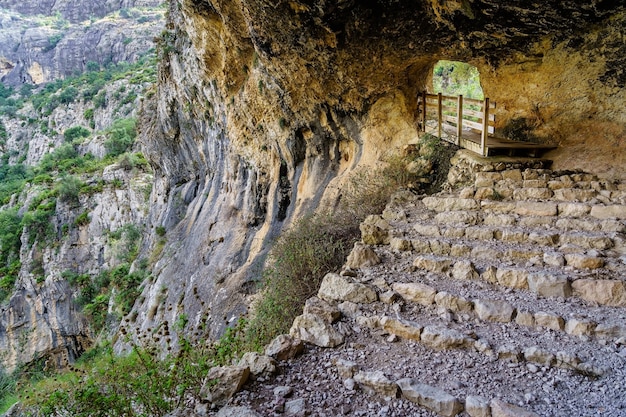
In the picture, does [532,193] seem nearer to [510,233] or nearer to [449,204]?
[449,204]

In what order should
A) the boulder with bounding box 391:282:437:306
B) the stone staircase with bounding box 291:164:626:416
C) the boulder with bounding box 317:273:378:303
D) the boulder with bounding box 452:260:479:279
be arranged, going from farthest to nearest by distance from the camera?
the boulder with bounding box 452:260:479:279 < the boulder with bounding box 317:273:378:303 < the boulder with bounding box 391:282:437:306 < the stone staircase with bounding box 291:164:626:416

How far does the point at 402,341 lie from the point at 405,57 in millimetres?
5777

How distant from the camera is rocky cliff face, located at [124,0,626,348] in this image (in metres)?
5.81

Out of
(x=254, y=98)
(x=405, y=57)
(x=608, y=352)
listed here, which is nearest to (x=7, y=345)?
(x=254, y=98)

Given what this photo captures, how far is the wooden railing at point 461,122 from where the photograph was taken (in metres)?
6.40

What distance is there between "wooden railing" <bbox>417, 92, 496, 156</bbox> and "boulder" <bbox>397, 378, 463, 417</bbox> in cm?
483

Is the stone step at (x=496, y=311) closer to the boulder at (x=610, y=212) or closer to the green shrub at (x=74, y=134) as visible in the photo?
the boulder at (x=610, y=212)

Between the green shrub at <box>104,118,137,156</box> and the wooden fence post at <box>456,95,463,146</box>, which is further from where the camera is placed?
the green shrub at <box>104,118,137,156</box>

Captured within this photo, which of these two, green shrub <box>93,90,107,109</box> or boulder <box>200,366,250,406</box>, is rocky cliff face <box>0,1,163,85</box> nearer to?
green shrub <box>93,90,107,109</box>

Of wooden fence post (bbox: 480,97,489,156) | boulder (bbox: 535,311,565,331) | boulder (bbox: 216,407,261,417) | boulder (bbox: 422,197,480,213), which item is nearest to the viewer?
boulder (bbox: 216,407,261,417)

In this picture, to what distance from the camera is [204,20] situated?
925 cm

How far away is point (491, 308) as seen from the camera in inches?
137

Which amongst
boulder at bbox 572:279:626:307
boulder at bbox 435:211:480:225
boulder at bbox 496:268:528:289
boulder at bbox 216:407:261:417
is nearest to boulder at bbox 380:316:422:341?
boulder at bbox 496:268:528:289

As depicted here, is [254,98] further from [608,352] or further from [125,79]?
[125,79]
